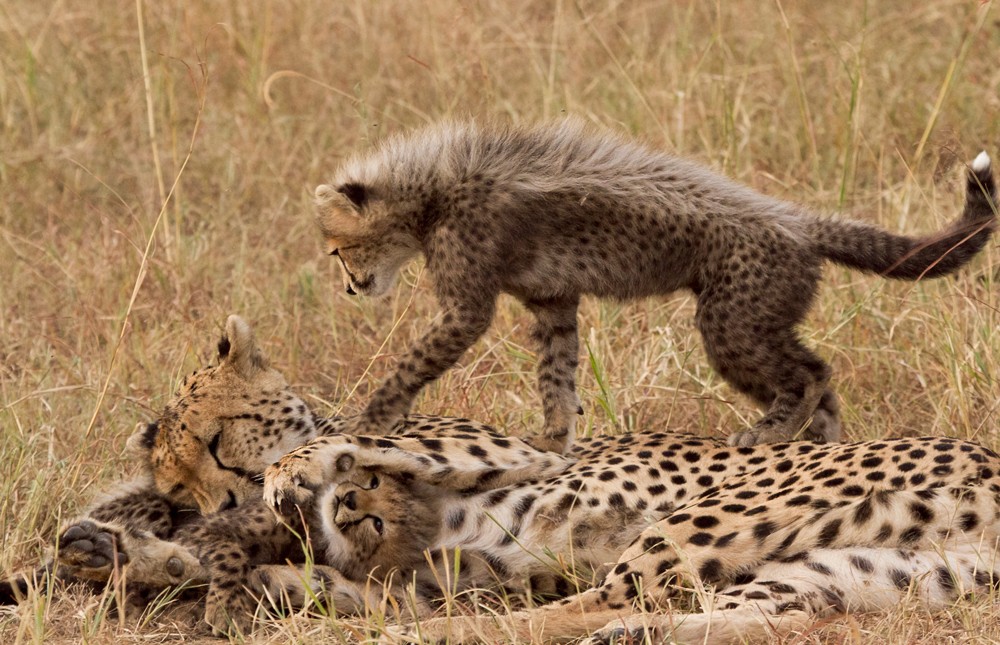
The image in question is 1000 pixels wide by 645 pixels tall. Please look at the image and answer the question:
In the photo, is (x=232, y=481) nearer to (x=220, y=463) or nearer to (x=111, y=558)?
(x=220, y=463)

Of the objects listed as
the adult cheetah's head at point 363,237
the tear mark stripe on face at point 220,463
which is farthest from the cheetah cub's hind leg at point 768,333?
the tear mark stripe on face at point 220,463

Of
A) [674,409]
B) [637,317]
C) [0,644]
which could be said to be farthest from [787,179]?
[0,644]

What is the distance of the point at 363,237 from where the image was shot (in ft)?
14.5

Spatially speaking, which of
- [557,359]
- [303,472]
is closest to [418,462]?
[303,472]

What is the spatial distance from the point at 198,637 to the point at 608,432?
1.55m

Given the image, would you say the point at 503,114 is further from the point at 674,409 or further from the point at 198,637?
the point at 198,637

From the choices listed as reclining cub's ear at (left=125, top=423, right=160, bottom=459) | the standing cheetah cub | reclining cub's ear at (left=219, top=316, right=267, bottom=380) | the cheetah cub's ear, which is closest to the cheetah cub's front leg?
the standing cheetah cub

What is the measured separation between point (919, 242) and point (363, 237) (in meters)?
1.62

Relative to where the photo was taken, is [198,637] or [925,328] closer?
[198,637]

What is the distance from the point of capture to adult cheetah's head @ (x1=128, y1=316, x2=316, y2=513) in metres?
4.08

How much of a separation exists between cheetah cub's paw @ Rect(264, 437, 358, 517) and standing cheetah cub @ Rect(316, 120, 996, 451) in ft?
1.09

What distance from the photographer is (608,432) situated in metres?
4.64

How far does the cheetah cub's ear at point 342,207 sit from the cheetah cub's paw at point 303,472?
2.72 ft

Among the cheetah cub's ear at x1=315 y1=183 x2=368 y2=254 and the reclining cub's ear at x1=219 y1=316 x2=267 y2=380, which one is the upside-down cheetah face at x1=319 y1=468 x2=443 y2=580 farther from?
the cheetah cub's ear at x1=315 y1=183 x2=368 y2=254
